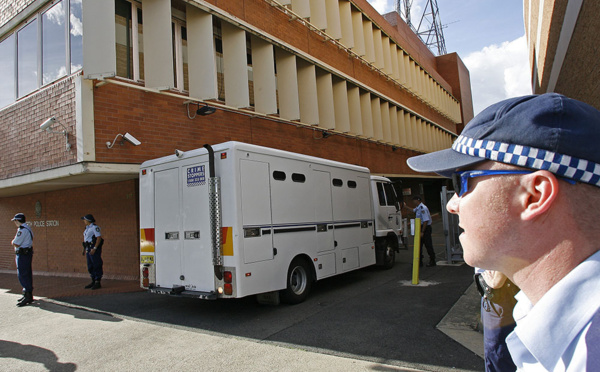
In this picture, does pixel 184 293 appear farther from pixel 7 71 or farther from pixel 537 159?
pixel 7 71

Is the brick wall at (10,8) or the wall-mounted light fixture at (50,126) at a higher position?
the brick wall at (10,8)

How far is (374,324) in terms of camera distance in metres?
5.86

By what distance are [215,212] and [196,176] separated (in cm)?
82

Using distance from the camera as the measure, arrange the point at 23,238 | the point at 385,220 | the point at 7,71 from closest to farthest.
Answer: the point at 23,238
the point at 7,71
the point at 385,220

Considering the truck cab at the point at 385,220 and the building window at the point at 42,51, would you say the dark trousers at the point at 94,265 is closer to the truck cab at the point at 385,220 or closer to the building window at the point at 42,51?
the building window at the point at 42,51

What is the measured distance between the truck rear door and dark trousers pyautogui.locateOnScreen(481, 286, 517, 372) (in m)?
5.02

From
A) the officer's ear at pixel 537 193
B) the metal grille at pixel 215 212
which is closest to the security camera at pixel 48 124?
the metal grille at pixel 215 212

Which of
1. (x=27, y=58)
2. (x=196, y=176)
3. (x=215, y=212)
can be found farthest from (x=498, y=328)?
(x=27, y=58)

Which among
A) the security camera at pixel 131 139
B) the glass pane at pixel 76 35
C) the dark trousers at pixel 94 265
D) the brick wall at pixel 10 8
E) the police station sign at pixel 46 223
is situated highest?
the brick wall at pixel 10 8

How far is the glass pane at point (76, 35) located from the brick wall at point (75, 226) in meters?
3.18

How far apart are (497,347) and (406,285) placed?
6.91 meters

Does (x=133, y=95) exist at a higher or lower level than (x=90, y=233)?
higher

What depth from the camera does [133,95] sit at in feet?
28.9

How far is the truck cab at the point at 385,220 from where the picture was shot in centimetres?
1113
